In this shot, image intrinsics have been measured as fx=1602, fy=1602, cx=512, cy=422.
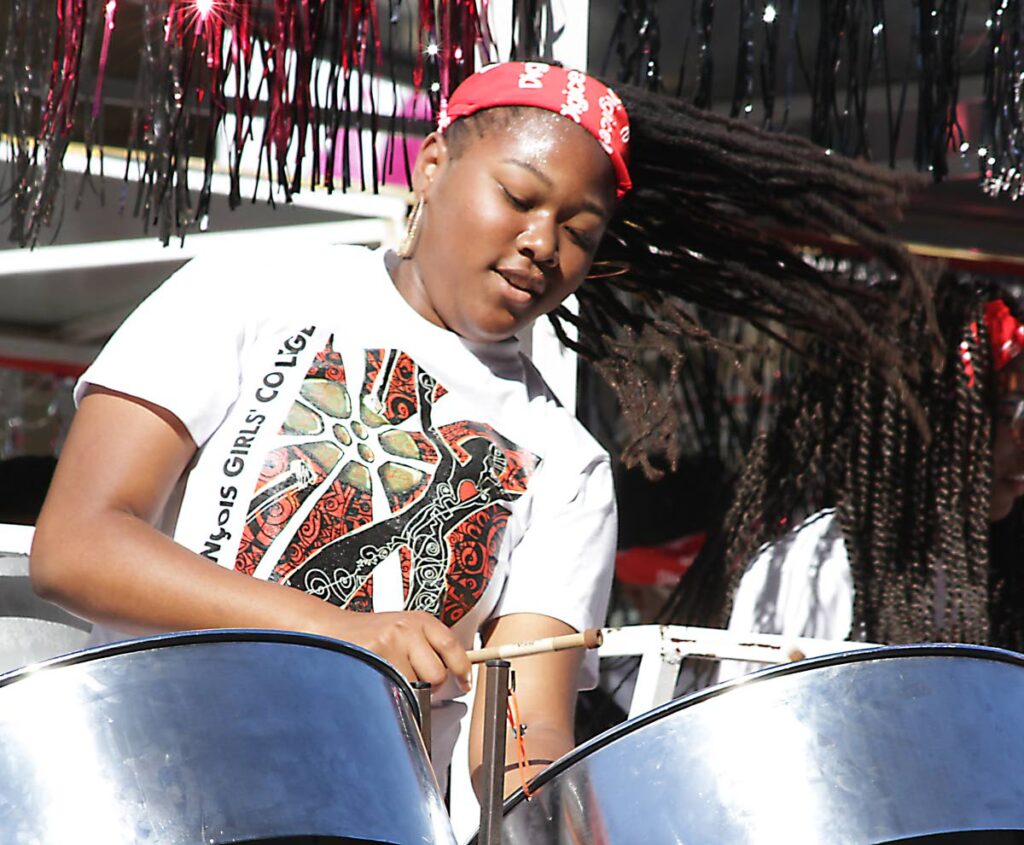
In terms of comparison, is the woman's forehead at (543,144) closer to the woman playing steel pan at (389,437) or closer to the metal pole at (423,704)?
the woman playing steel pan at (389,437)

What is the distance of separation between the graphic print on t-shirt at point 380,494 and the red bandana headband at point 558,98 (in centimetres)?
22

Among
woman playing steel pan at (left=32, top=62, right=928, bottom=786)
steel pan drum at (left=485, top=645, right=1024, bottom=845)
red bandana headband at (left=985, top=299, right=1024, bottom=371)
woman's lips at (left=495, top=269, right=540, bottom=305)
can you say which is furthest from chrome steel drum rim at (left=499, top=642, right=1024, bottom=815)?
red bandana headband at (left=985, top=299, right=1024, bottom=371)

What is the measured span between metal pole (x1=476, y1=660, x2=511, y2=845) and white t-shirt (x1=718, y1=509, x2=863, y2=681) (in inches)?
46.0

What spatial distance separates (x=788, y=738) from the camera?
3.02 feet

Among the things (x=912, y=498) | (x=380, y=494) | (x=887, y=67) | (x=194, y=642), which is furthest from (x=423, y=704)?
(x=912, y=498)

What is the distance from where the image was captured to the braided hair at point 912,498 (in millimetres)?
2084

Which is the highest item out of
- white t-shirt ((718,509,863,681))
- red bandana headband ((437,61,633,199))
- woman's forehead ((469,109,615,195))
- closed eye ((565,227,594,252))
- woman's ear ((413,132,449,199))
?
red bandana headband ((437,61,633,199))

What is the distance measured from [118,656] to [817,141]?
1164 mm

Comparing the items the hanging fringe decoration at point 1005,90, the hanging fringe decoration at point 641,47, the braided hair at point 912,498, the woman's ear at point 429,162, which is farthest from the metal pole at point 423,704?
the braided hair at point 912,498

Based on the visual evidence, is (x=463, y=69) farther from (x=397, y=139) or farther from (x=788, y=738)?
(x=788, y=738)

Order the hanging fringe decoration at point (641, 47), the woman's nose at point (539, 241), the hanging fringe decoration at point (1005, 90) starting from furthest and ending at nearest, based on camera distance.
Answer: the hanging fringe decoration at point (1005, 90) < the hanging fringe decoration at point (641, 47) < the woman's nose at point (539, 241)

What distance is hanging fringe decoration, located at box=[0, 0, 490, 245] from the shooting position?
1466 millimetres

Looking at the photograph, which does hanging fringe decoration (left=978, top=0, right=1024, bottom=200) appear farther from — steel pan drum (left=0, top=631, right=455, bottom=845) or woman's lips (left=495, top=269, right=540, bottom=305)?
steel pan drum (left=0, top=631, right=455, bottom=845)

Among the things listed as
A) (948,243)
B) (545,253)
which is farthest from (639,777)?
(948,243)
